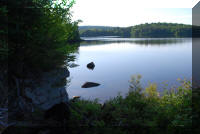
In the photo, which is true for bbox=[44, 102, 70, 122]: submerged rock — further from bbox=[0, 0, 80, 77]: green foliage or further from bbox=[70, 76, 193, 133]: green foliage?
bbox=[0, 0, 80, 77]: green foliage

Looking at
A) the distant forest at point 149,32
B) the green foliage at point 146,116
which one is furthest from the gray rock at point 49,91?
the distant forest at point 149,32

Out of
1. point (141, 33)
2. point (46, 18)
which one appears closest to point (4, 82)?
point (46, 18)

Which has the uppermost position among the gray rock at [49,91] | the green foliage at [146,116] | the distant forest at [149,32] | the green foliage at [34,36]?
the distant forest at [149,32]

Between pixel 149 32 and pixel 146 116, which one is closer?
pixel 146 116

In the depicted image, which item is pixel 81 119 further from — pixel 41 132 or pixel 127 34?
pixel 127 34

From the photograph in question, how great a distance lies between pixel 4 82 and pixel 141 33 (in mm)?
159767

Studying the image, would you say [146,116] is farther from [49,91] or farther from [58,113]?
[49,91]

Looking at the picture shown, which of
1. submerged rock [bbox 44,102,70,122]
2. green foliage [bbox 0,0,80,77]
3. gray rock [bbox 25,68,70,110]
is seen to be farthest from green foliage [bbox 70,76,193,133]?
green foliage [bbox 0,0,80,77]

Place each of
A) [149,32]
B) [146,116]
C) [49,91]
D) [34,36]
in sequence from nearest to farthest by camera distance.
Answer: [34,36], [49,91], [146,116], [149,32]

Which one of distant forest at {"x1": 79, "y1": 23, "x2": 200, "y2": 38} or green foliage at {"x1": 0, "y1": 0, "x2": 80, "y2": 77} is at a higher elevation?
distant forest at {"x1": 79, "y1": 23, "x2": 200, "y2": 38}

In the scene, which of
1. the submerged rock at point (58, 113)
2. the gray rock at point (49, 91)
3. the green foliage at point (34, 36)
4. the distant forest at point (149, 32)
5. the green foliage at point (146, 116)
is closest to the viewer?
the green foliage at point (34, 36)

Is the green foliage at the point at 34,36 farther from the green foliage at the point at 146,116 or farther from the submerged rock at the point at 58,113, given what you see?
the green foliage at the point at 146,116

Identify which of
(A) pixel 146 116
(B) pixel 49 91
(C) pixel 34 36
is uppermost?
(C) pixel 34 36

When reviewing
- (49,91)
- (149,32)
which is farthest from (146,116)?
(149,32)
